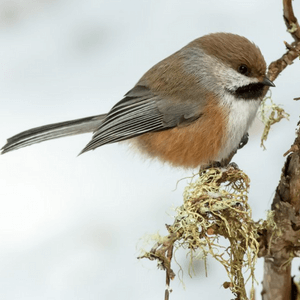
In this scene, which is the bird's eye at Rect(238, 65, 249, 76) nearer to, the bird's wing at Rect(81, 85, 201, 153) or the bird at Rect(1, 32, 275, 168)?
the bird at Rect(1, 32, 275, 168)

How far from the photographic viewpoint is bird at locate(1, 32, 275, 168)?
1572 mm

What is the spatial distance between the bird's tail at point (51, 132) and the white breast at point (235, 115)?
0.55m

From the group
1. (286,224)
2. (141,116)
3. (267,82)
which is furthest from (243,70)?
(286,224)

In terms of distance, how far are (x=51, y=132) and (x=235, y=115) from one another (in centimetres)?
76

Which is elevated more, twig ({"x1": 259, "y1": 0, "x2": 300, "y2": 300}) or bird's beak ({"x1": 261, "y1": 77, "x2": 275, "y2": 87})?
bird's beak ({"x1": 261, "y1": 77, "x2": 275, "y2": 87})

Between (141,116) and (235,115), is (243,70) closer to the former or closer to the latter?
(235,115)

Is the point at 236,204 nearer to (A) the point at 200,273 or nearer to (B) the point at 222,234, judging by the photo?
(B) the point at 222,234

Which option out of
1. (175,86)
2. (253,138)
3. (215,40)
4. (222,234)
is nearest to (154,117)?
(175,86)

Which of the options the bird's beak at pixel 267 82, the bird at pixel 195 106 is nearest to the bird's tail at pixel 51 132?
the bird at pixel 195 106

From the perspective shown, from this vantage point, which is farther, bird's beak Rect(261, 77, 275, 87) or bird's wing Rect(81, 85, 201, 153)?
bird's wing Rect(81, 85, 201, 153)

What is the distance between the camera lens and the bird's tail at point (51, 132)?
1.82m

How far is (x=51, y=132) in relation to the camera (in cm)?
185

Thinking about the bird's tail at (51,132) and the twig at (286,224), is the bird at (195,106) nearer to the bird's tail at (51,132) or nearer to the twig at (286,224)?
the bird's tail at (51,132)

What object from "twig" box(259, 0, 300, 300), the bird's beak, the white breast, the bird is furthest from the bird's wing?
"twig" box(259, 0, 300, 300)
